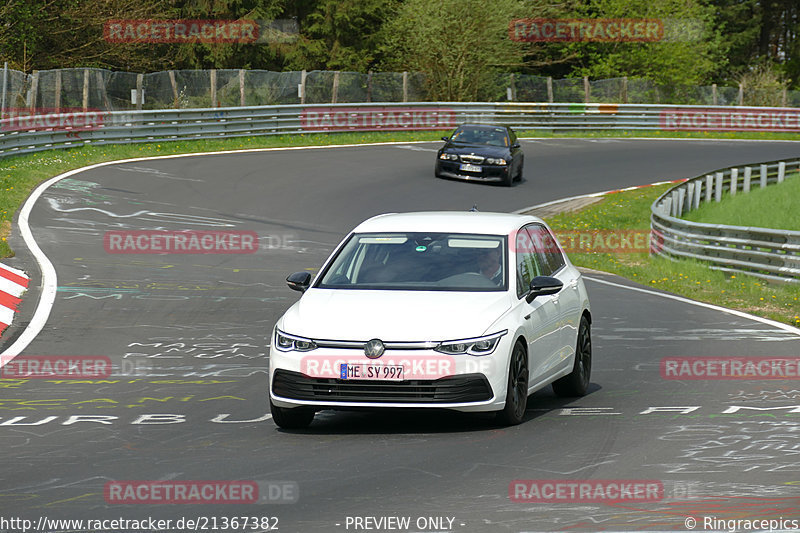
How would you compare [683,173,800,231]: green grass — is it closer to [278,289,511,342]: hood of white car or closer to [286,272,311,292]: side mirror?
[286,272,311,292]: side mirror

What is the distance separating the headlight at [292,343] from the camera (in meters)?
9.16

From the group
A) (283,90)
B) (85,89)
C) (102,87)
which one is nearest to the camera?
(85,89)

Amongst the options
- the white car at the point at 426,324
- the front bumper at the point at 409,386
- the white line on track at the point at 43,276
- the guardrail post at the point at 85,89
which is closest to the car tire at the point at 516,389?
the white car at the point at 426,324

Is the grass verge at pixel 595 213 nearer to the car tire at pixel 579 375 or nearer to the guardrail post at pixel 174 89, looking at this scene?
the guardrail post at pixel 174 89

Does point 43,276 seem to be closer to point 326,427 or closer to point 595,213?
point 326,427

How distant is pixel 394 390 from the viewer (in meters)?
8.99

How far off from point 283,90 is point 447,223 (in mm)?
36728

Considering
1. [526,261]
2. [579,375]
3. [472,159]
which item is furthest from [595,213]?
[526,261]

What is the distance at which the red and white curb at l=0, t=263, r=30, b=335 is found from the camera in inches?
584

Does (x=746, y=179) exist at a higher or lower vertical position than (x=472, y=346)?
lower

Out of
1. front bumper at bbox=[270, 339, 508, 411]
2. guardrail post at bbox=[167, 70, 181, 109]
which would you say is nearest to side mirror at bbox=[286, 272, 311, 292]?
front bumper at bbox=[270, 339, 508, 411]

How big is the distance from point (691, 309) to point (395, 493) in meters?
11.1

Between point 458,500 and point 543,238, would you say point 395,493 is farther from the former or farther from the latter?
point 543,238

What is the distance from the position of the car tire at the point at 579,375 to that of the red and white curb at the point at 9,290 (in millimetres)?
6412
